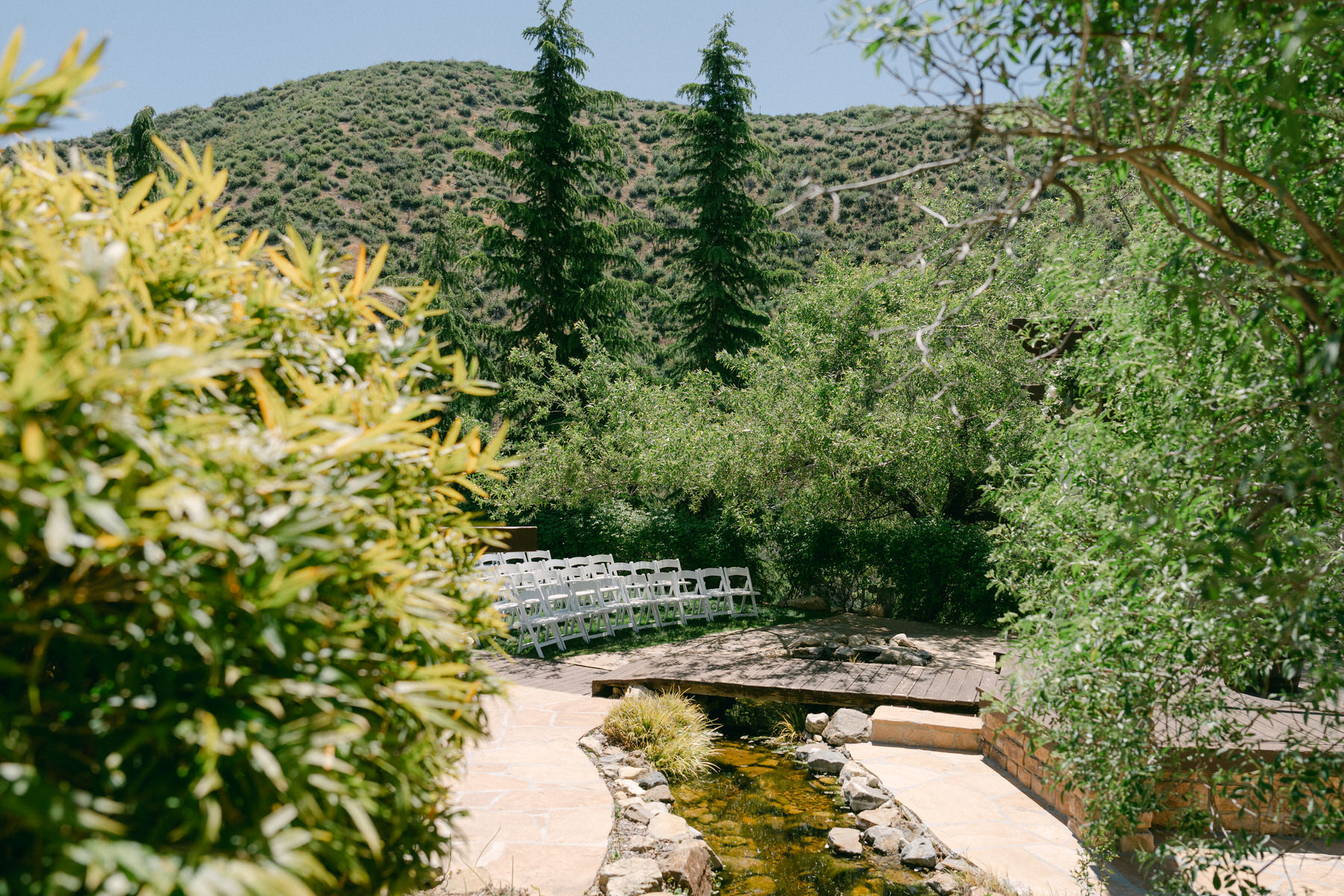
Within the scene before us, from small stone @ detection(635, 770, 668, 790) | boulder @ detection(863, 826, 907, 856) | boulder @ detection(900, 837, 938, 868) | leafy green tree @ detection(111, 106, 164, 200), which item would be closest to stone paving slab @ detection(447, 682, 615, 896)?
small stone @ detection(635, 770, 668, 790)

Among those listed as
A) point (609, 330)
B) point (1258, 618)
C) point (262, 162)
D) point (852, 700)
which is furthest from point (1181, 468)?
point (262, 162)

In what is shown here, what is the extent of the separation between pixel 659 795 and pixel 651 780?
0.77ft

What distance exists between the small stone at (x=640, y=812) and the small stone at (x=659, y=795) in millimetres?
180

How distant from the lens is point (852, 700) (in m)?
7.23

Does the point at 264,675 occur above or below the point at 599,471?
above

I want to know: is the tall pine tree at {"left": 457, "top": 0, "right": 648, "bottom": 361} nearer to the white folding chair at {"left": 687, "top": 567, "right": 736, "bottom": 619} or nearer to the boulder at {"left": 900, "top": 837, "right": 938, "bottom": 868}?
the white folding chair at {"left": 687, "top": 567, "right": 736, "bottom": 619}

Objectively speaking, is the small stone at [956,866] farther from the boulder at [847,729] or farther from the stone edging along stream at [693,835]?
the boulder at [847,729]

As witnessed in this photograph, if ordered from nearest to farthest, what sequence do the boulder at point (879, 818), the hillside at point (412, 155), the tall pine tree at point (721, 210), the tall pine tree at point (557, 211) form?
the boulder at point (879, 818)
the tall pine tree at point (557, 211)
the tall pine tree at point (721, 210)
the hillside at point (412, 155)

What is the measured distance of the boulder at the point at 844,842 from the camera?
4.73 metres

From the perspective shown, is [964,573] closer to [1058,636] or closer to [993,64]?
[1058,636]

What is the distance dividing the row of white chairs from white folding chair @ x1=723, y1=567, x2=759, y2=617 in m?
0.01

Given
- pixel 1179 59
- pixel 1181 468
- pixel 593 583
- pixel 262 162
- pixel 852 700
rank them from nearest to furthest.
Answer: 1. pixel 1179 59
2. pixel 1181 468
3. pixel 852 700
4. pixel 593 583
5. pixel 262 162

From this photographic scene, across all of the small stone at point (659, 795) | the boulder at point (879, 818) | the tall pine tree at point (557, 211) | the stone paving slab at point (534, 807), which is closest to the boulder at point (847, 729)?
the boulder at point (879, 818)

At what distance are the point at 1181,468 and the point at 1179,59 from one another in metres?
1.42
